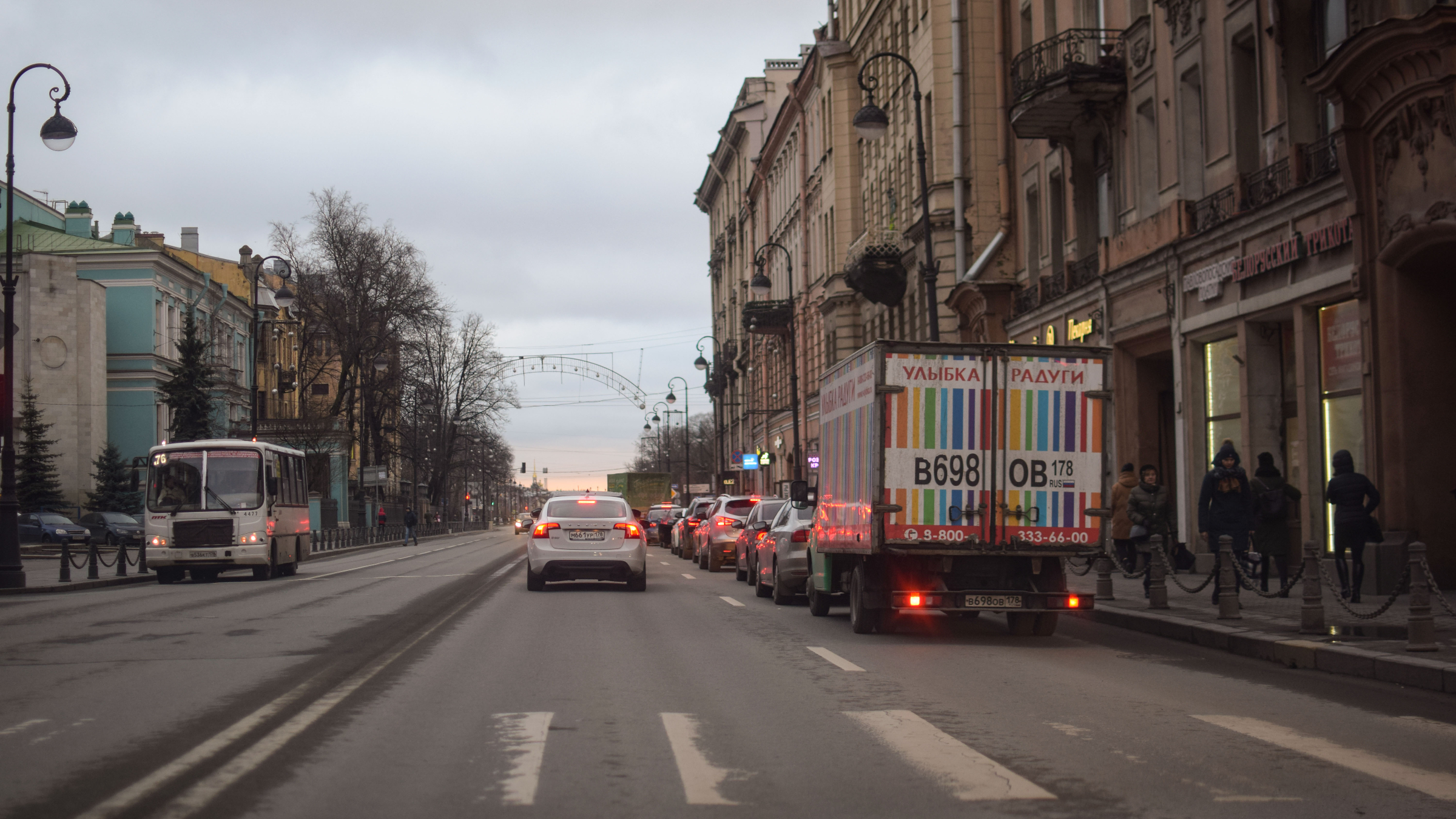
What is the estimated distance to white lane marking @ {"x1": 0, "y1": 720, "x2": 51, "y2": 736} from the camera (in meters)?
8.51

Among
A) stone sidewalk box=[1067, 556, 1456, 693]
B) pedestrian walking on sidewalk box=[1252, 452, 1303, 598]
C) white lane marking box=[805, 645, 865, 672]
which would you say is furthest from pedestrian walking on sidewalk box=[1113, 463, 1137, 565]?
white lane marking box=[805, 645, 865, 672]

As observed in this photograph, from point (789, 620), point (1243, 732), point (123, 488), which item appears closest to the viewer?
point (1243, 732)

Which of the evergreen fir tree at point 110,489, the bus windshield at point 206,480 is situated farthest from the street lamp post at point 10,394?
the evergreen fir tree at point 110,489

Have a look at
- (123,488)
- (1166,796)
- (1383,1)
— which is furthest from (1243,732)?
(123,488)

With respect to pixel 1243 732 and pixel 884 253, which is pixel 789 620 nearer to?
pixel 1243 732

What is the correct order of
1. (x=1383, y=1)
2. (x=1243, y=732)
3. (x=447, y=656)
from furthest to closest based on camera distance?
(x=1383, y=1) < (x=447, y=656) < (x=1243, y=732)

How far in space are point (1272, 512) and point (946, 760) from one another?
1111 cm

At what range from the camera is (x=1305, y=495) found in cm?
2136

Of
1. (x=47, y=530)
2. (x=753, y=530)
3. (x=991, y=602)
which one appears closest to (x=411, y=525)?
(x=47, y=530)

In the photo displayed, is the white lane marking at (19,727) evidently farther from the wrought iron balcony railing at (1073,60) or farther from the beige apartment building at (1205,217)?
the wrought iron balcony railing at (1073,60)

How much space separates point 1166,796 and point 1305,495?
15.9 meters

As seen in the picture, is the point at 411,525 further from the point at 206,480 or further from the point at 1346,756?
the point at 1346,756

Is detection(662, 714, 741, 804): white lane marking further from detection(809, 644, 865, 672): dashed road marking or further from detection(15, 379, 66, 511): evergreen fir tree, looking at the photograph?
detection(15, 379, 66, 511): evergreen fir tree

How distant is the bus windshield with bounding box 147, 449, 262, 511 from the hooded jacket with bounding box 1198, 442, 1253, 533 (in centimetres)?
1913
